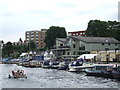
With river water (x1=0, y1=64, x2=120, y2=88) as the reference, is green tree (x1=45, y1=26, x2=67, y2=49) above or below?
above

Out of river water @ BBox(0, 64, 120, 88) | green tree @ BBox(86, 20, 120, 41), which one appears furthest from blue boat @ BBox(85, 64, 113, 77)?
green tree @ BBox(86, 20, 120, 41)

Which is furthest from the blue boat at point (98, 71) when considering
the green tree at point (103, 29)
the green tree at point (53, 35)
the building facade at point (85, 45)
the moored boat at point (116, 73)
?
the green tree at point (53, 35)

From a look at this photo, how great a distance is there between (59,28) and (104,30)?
25.8 meters

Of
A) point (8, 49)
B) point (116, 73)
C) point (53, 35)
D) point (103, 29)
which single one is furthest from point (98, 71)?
point (8, 49)

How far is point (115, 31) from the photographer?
114 metres

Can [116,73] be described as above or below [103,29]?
below

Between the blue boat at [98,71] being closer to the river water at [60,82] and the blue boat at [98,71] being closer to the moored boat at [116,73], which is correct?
the river water at [60,82]

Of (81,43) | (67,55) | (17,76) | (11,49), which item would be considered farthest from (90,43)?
(11,49)

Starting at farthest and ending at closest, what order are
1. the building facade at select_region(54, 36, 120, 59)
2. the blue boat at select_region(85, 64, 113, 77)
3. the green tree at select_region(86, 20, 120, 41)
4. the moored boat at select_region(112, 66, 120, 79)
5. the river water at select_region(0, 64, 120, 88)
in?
the green tree at select_region(86, 20, 120, 41), the building facade at select_region(54, 36, 120, 59), the blue boat at select_region(85, 64, 113, 77), the moored boat at select_region(112, 66, 120, 79), the river water at select_region(0, 64, 120, 88)

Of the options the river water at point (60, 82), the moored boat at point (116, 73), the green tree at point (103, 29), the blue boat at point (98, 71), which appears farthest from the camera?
the green tree at point (103, 29)

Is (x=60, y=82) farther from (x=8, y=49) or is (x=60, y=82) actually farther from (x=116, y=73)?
(x=8, y=49)

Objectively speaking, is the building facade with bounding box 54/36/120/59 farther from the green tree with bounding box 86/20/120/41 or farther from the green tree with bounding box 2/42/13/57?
the green tree with bounding box 2/42/13/57

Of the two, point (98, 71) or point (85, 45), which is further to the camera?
point (85, 45)

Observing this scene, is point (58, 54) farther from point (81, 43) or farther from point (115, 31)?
point (115, 31)
